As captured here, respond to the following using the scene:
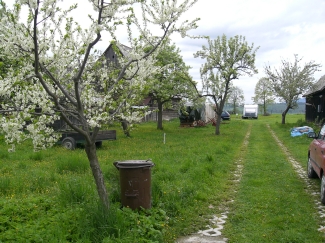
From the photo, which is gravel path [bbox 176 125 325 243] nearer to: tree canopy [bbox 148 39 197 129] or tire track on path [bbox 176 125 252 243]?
tire track on path [bbox 176 125 252 243]

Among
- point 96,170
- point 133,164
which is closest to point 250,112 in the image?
point 133,164

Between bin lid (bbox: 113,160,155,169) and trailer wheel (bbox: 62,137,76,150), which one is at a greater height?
bin lid (bbox: 113,160,155,169)

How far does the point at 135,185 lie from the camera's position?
594cm

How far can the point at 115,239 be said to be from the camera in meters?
4.74

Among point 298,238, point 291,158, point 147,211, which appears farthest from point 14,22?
point 291,158

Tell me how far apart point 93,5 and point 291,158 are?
10.9 meters

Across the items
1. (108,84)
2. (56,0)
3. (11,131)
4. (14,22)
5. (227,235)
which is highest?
(56,0)

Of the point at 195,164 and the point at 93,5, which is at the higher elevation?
the point at 93,5

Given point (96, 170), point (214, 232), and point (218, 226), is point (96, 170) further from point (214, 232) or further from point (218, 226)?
point (218, 226)

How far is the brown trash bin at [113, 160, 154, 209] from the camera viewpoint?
19.5 feet

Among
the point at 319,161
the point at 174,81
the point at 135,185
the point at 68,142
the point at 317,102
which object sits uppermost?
the point at 174,81

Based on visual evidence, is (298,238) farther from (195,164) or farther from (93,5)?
(195,164)

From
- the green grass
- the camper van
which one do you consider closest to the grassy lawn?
the green grass

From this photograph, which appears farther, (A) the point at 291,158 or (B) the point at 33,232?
(A) the point at 291,158
